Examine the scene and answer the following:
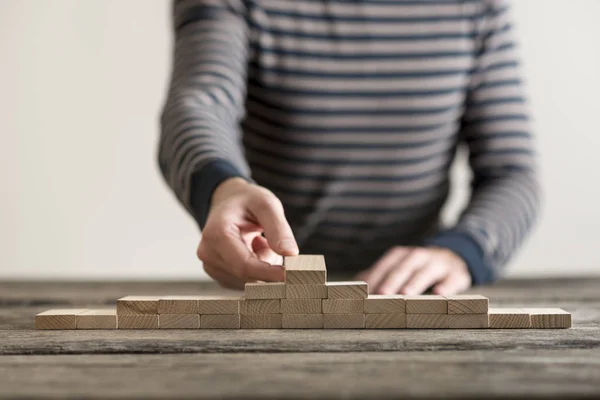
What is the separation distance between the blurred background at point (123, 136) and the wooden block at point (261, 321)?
2522 millimetres

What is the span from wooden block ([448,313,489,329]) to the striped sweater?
1.98ft

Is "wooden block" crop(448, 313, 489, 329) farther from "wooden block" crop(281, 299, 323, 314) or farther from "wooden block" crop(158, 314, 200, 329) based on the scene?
"wooden block" crop(158, 314, 200, 329)

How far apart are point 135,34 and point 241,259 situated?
8.52 ft

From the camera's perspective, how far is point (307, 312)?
71 centimetres

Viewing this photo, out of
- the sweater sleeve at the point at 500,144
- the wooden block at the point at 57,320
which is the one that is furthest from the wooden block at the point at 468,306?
the sweater sleeve at the point at 500,144

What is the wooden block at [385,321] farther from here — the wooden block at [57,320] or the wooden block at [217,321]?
the wooden block at [57,320]

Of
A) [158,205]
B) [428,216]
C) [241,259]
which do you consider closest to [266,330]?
[241,259]

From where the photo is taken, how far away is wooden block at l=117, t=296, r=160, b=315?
719 millimetres

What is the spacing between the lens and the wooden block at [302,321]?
710 millimetres

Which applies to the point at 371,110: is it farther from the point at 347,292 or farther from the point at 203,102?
the point at 347,292

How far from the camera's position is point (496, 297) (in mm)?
1028

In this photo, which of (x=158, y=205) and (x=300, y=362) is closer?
(x=300, y=362)

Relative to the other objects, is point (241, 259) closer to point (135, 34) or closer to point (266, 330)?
point (266, 330)

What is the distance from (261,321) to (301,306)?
43 millimetres
